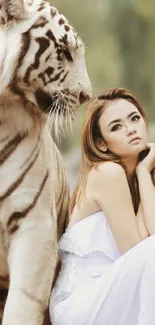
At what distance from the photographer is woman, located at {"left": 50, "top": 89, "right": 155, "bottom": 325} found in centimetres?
143

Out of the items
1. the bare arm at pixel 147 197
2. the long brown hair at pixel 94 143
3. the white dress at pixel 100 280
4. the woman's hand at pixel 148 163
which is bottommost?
the white dress at pixel 100 280

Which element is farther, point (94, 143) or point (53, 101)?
point (94, 143)

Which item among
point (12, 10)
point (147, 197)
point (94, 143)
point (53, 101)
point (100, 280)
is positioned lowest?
point (100, 280)

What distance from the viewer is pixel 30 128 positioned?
5.21ft

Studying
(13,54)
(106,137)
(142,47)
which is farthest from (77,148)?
(13,54)

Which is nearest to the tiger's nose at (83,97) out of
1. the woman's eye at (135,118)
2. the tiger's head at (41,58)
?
the tiger's head at (41,58)

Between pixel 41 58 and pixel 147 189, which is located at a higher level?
pixel 41 58

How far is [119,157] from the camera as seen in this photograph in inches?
64.7

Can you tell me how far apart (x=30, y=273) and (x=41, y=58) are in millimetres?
439

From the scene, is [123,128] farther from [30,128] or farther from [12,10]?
[12,10]

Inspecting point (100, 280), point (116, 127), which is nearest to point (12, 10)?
point (116, 127)

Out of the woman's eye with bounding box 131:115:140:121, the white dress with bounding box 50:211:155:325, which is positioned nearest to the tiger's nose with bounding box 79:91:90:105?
the woman's eye with bounding box 131:115:140:121

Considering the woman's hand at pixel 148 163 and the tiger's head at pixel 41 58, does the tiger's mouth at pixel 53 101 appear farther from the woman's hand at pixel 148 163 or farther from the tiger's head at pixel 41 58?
the woman's hand at pixel 148 163

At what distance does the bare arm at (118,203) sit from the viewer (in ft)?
5.03
